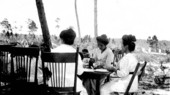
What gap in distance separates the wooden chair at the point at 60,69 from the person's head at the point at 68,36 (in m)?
0.27

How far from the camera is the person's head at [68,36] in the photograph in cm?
290

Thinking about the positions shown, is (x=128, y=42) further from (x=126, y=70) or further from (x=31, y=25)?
(x=31, y=25)

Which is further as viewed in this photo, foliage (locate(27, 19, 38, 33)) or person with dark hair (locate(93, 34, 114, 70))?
foliage (locate(27, 19, 38, 33))

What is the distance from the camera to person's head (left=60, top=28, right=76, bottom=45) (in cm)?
290

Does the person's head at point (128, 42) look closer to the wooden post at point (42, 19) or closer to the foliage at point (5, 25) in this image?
the wooden post at point (42, 19)

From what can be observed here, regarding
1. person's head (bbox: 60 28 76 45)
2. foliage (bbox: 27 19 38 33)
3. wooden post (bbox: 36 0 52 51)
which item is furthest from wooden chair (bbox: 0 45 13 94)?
foliage (bbox: 27 19 38 33)

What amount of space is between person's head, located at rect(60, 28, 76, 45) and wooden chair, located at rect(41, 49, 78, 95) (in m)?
0.27

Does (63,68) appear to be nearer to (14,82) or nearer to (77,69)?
(77,69)

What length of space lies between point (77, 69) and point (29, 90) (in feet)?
2.46

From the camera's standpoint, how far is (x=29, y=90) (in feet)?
10.3

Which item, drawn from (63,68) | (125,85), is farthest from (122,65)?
(63,68)

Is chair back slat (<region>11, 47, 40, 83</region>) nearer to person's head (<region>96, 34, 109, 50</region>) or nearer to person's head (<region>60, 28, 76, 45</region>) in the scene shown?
person's head (<region>60, 28, 76, 45</region>)

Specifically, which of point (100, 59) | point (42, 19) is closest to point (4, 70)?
point (100, 59)

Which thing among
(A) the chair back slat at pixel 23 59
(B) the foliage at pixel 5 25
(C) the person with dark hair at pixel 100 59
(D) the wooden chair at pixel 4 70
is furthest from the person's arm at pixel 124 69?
(B) the foliage at pixel 5 25
